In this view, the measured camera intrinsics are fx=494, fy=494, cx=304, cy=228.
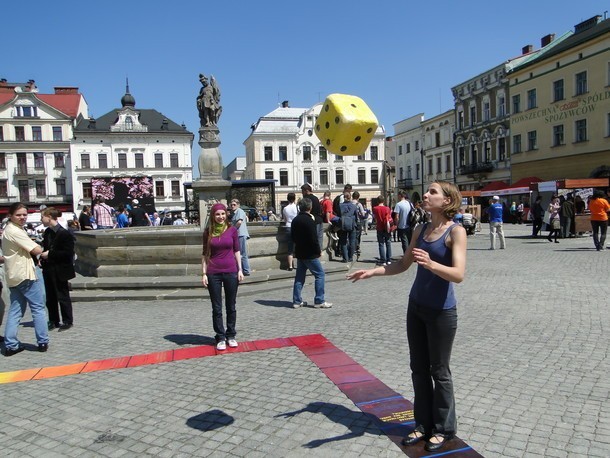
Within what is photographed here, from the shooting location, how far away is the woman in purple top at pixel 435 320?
3.26 meters

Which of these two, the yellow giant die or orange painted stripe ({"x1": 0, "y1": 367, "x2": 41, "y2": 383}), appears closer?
orange painted stripe ({"x1": 0, "y1": 367, "x2": 41, "y2": 383})

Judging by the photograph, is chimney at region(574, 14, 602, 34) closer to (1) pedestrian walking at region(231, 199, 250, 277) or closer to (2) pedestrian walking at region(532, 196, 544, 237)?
(2) pedestrian walking at region(532, 196, 544, 237)

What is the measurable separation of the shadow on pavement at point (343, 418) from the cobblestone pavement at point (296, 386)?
0.02 metres

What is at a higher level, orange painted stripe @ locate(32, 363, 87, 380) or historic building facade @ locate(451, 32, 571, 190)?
historic building facade @ locate(451, 32, 571, 190)

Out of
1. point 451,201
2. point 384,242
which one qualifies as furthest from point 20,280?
point 384,242

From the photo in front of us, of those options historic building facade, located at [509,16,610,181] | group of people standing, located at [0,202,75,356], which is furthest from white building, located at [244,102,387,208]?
group of people standing, located at [0,202,75,356]

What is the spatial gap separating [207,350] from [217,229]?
1.46 m

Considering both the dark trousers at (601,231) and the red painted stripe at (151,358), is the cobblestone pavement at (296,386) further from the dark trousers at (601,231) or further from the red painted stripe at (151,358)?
the dark trousers at (601,231)

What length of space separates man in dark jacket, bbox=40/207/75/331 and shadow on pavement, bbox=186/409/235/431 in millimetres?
3978

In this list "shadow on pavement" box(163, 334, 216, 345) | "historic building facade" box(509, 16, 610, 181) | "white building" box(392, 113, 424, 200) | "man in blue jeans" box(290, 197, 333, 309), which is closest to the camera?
"shadow on pavement" box(163, 334, 216, 345)

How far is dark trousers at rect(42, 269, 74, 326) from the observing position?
23.3 feet

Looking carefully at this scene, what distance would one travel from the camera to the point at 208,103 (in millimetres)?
14742

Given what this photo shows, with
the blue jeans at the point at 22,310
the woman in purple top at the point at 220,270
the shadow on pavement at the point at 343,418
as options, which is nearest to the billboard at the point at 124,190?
the blue jeans at the point at 22,310

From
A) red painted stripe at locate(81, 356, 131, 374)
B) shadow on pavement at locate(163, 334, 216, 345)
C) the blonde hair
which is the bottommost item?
red painted stripe at locate(81, 356, 131, 374)
